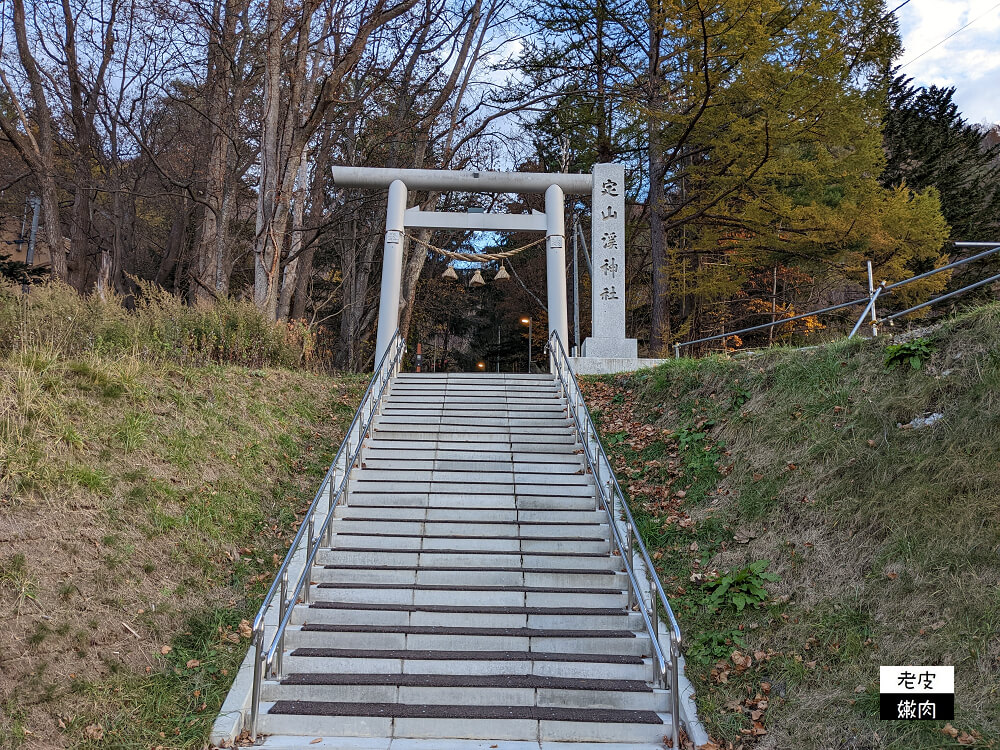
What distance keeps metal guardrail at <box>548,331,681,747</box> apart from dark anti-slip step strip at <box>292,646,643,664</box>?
0.43 m

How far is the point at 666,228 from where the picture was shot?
17.3m

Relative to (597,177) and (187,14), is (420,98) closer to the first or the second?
(187,14)

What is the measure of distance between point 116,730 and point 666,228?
1526 cm

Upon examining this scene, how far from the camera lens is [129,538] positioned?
6.57 metres

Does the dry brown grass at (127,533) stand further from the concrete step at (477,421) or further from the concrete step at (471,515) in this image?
the concrete step at (477,421)

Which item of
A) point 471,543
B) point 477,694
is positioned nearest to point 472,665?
point 477,694

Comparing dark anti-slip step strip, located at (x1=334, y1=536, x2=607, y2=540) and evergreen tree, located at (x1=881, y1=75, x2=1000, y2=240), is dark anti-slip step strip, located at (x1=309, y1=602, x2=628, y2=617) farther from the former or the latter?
evergreen tree, located at (x1=881, y1=75, x2=1000, y2=240)

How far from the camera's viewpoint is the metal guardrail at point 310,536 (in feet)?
17.3

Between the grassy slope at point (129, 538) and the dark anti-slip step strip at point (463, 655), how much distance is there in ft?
2.36

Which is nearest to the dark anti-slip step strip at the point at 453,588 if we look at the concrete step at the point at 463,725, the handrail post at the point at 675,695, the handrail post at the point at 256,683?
the concrete step at the point at 463,725

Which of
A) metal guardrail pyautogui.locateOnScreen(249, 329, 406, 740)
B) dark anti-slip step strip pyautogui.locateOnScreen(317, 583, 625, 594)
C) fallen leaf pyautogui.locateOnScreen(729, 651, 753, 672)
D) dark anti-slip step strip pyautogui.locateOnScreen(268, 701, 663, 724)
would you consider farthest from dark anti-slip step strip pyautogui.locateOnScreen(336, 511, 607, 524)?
dark anti-slip step strip pyautogui.locateOnScreen(268, 701, 663, 724)

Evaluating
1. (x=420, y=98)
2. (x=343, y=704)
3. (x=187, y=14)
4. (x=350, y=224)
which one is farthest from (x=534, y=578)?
(x=350, y=224)

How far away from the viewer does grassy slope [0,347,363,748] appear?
5.18 m

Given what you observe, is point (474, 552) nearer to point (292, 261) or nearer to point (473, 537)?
point (473, 537)
